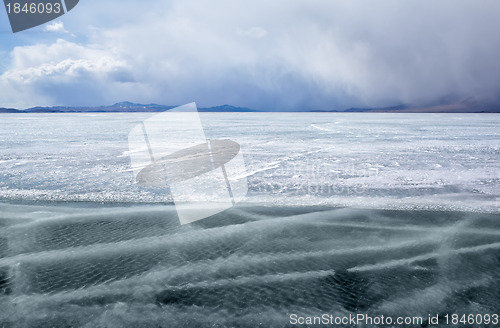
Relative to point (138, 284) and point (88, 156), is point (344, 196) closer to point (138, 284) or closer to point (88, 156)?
point (138, 284)

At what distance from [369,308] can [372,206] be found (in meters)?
3.12

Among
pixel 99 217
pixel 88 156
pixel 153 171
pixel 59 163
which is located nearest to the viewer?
pixel 99 217

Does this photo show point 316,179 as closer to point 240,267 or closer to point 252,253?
point 252,253

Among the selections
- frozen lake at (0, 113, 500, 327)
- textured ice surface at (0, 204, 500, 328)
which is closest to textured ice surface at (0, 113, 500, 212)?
frozen lake at (0, 113, 500, 327)

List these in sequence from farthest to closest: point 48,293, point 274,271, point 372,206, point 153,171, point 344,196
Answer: point 153,171
point 344,196
point 372,206
point 274,271
point 48,293

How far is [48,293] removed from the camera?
315 centimetres

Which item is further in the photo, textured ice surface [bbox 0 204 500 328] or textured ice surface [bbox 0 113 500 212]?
textured ice surface [bbox 0 113 500 212]

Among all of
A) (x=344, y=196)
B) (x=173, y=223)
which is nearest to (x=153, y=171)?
(x=173, y=223)

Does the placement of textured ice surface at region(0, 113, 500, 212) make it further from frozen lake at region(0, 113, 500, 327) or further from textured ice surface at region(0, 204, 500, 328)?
textured ice surface at region(0, 204, 500, 328)

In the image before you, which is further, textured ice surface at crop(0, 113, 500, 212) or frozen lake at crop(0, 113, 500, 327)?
textured ice surface at crop(0, 113, 500, 212)

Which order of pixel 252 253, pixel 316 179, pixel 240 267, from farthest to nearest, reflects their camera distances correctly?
pixel 316 179 < pixel 252 253 < pixel 240 267

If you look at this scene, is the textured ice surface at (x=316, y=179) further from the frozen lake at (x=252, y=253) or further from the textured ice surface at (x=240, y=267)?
the textured ice surface at (x=240, y=267)

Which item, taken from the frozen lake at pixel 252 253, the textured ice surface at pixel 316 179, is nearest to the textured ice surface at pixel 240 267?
the frozen lake at pixel 252 253

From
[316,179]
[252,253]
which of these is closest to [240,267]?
[252,253]
